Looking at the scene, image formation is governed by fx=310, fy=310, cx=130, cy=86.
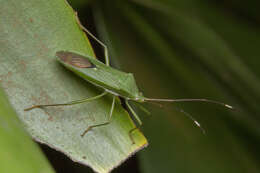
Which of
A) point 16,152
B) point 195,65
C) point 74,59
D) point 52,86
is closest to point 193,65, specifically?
point 195,65

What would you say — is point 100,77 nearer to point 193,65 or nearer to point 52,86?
point 52,86

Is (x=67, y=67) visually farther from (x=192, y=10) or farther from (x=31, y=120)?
(x=192, y=10)

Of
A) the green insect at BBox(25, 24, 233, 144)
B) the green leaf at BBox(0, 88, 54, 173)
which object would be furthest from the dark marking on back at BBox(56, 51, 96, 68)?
the green leaf at BBox(0, 88, 54, 173)

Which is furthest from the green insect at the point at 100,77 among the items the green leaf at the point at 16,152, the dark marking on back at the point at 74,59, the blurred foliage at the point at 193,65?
the green leaf at the point at 16,152

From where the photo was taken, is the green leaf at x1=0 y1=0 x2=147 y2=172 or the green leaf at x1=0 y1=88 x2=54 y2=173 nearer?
the green leaf at x1=0 y1=88 x2=54 y2=173

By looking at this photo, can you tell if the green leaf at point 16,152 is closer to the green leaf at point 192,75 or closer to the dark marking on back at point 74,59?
the dark marking on back at point 74,59

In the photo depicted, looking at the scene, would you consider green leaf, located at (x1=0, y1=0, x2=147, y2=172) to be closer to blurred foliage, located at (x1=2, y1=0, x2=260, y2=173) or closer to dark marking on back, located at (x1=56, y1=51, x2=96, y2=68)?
dark marking on back, located at (x1=56, y1=51, x2=96, y2=68)
